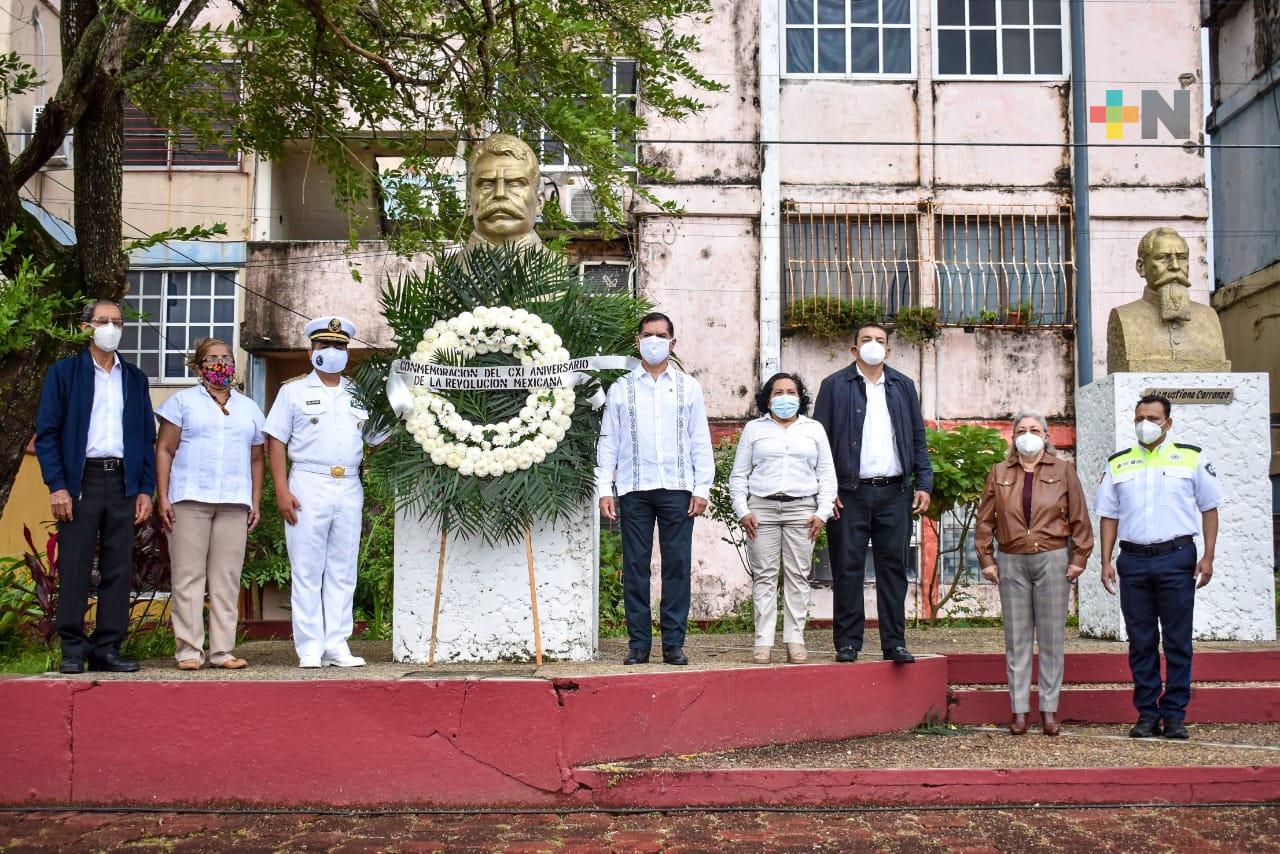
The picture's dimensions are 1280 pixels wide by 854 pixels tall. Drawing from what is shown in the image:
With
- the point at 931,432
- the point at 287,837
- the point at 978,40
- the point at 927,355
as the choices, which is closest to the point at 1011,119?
the point at 978,40

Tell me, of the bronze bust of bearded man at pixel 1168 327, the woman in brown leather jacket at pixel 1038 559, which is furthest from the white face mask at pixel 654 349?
the bronze bust of bearded man at pixel 1168 327

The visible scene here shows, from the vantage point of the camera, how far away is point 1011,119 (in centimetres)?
1675

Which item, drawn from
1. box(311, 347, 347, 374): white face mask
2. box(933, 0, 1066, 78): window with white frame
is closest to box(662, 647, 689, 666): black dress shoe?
box(311, 347, 347, 374): white face mask

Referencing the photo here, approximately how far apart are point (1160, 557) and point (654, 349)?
2892 millimetres

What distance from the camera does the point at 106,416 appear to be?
6.55 m

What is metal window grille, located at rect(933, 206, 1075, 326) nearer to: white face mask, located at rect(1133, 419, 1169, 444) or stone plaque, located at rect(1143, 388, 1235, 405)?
stone plaque, located at rect(1143, 388, 1235, 405)

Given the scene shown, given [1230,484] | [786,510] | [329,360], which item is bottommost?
[786,510]

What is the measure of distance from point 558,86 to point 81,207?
10.8 ft

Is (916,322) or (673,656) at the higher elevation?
(916,322)

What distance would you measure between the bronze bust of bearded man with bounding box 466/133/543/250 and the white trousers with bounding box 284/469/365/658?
5.40ft

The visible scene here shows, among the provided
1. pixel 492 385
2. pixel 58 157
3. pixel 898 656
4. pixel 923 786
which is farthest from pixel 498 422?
pixel 58 157

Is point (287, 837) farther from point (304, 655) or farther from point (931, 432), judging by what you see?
point (931, 432)

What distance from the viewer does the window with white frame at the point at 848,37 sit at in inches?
664

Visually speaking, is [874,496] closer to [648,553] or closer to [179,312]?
[648,553]
